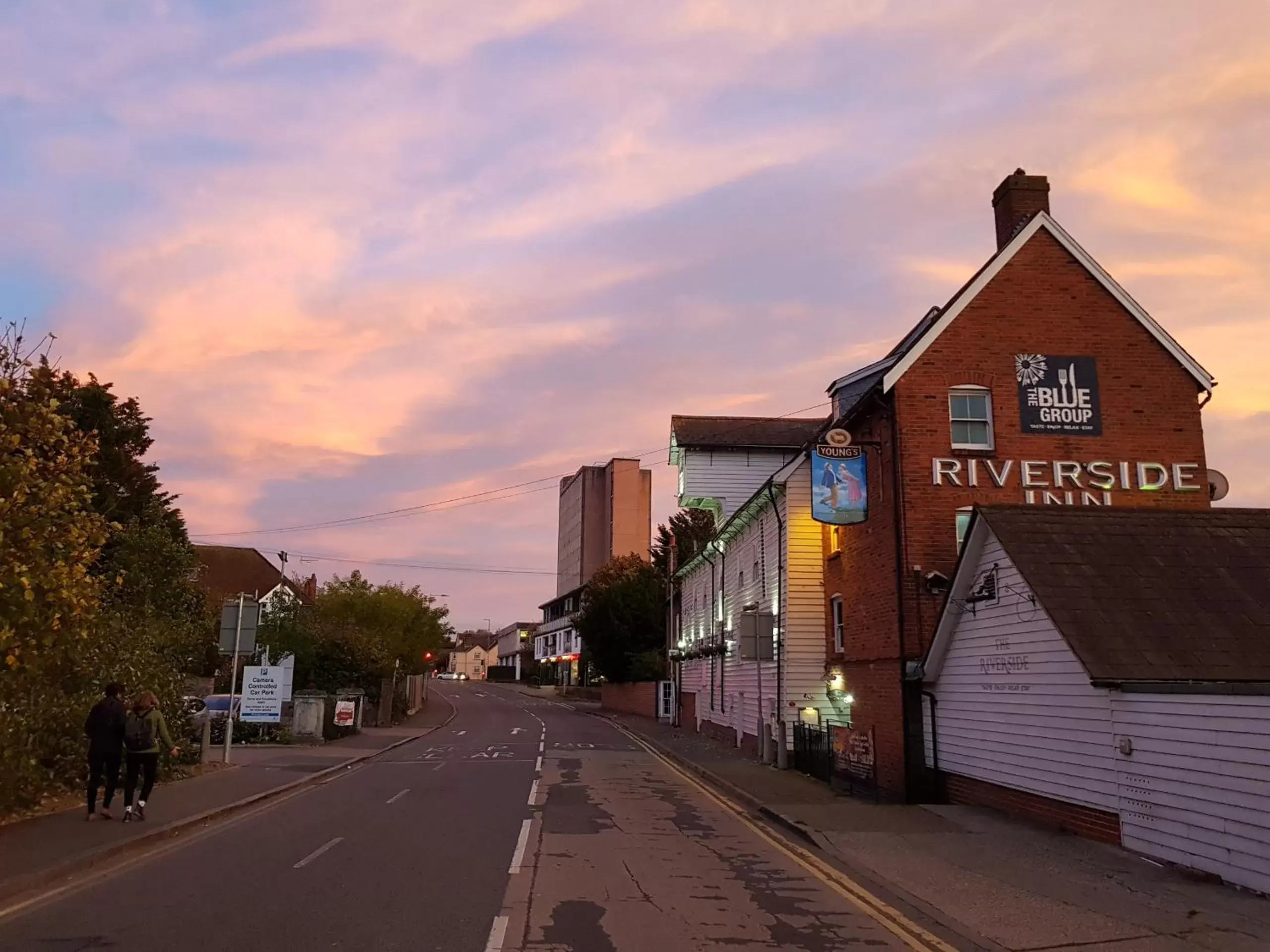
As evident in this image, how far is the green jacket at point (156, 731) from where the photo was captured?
515 inches

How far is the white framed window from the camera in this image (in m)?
18.6

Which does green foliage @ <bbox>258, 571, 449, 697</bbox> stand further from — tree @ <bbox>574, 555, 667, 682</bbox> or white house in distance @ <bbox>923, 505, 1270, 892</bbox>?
white house in distance @ <bbox>923, 505, 1270, 892</bbox>

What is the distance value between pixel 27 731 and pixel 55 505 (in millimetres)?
4061

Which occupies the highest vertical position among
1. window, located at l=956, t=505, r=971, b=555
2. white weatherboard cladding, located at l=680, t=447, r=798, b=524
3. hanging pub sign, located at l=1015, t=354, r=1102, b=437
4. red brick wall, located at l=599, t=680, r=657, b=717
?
white weatherboard cladding, located at l=680, t=447, r=798, b=524

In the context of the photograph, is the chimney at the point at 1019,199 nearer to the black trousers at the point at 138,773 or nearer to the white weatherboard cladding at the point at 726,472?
the white weatherboard cladding at the point at 726,472

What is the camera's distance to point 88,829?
12102mm

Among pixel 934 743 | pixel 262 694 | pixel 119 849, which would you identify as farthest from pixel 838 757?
pixel 262 694

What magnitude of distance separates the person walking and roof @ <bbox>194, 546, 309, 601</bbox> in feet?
202

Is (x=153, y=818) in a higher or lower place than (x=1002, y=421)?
lower

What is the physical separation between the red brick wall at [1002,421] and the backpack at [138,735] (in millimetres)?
12204

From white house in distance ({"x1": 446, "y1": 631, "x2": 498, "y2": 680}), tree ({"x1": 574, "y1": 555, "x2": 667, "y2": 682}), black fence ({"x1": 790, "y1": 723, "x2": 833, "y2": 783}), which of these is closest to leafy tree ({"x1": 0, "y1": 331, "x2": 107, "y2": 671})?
black fence ({"x1": 790, "y1": 723, "x2": 833, "y2": 783})

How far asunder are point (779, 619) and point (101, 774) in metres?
15.7

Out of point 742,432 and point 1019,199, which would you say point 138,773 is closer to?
point 1019,199

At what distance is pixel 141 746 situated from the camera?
1302 centimetres
